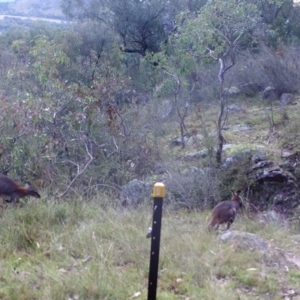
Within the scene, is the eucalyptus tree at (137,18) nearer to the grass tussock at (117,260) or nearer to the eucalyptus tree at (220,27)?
the eucalyptus tree at (220,27)

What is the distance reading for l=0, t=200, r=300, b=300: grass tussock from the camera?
480cm

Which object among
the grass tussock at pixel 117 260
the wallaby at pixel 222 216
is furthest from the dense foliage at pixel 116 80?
the wallaby at pixel 222 216

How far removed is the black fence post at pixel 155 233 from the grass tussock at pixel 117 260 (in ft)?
1.46

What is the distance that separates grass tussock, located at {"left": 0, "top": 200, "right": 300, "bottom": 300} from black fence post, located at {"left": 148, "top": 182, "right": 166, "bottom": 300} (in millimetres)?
444

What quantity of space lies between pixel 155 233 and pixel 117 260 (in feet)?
4.21

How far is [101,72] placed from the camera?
53.0 feet

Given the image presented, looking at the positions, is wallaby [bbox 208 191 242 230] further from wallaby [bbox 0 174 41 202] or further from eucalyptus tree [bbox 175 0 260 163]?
eucalyptus tree [bbox 175 0 260 163]

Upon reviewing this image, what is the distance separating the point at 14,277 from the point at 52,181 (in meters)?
3.81

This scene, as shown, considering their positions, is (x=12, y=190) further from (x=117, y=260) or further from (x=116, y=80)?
(x=116, y=80)

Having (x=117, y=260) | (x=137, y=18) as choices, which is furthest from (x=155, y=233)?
(x=137, y=18)

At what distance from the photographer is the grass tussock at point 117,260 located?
4801 mm

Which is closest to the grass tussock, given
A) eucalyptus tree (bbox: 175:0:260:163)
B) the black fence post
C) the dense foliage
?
the black fence post

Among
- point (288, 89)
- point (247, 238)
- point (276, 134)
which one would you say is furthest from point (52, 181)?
point (288, 89)

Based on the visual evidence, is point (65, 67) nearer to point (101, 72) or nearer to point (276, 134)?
point (101, 72)
